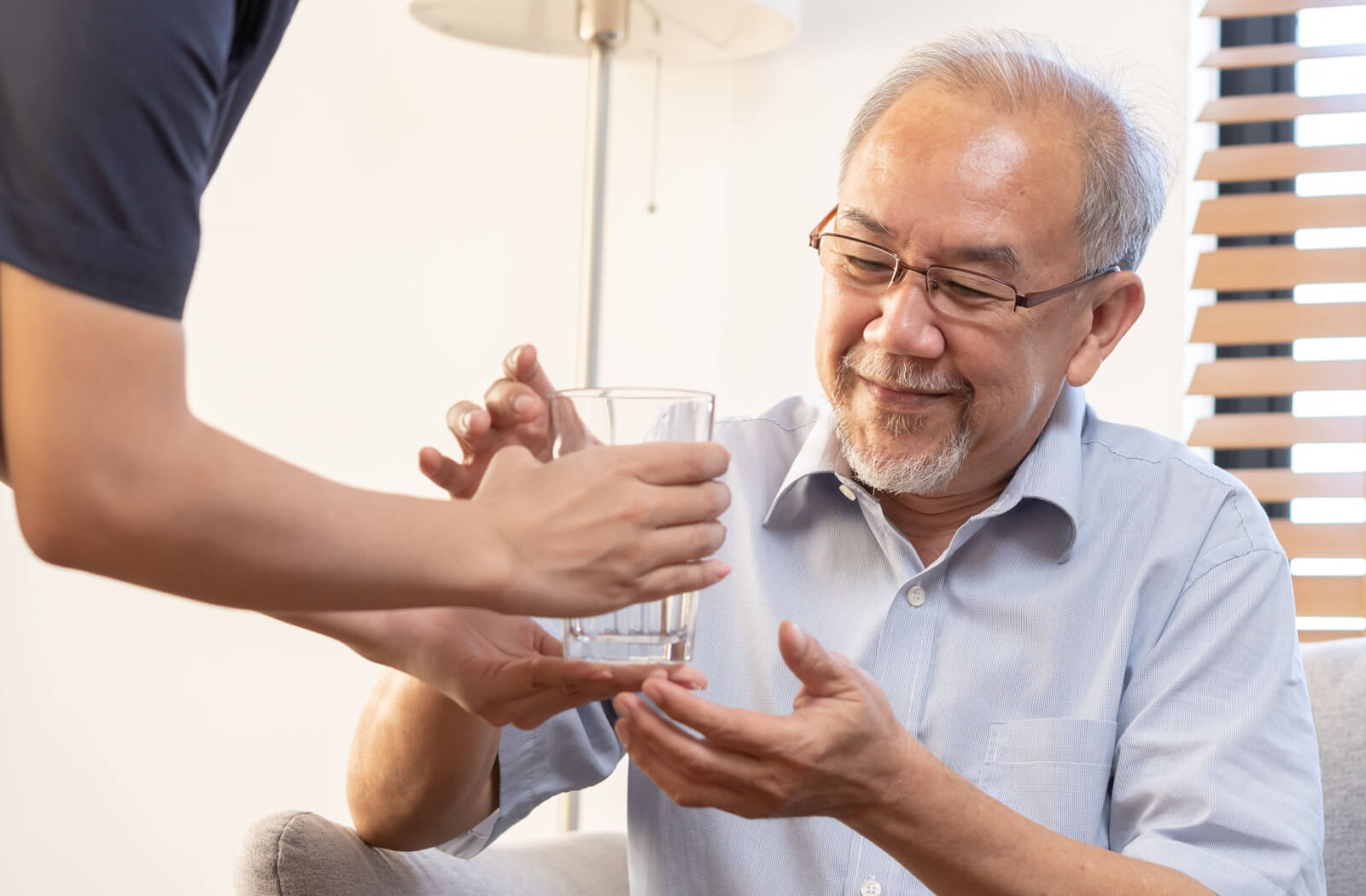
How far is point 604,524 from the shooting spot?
0.76 metres

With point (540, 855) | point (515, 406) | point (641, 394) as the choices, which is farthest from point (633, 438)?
point (540, 855)

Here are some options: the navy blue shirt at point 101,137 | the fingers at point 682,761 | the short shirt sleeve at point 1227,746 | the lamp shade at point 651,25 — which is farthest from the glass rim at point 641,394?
the lamp shade at point 651,25

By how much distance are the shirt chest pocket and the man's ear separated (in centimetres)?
40

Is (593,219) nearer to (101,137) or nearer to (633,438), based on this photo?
(633,438)

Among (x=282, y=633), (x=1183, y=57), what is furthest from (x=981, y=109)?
(x=282, y=633)

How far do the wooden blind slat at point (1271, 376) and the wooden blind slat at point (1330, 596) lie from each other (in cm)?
31

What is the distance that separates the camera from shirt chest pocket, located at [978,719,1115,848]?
1298 millimetres

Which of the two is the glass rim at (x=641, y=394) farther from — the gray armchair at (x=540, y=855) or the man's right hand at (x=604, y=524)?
the gray armchair at (x=540, y=855)

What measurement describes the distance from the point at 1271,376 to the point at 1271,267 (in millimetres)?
184

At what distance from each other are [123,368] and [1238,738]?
105 cm

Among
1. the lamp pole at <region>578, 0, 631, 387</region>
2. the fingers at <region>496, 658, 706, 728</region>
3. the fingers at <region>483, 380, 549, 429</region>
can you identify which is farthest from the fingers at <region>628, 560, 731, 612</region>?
the lamp pole at <region>578, 0, 631, 387</region>

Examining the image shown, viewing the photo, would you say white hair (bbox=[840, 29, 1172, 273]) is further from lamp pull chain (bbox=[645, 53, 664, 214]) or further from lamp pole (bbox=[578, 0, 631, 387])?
lamp pull chain (bbox=[645, 53, 664, 214])

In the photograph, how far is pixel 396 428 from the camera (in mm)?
2570

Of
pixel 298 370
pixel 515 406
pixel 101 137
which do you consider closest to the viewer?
pixel 101 137
